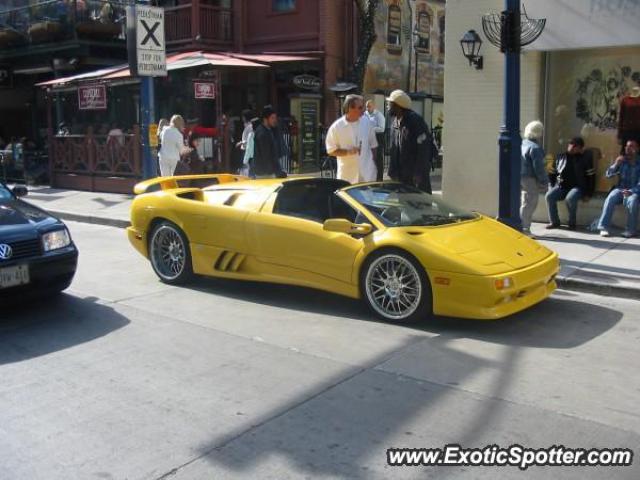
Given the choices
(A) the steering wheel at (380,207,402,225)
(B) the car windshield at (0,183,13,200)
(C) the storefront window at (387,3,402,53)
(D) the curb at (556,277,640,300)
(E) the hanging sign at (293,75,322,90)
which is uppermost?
(C) the storefront window at (387,3,402,53)

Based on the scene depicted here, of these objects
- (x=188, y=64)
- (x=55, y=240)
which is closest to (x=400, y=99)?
(x=55, y=240)

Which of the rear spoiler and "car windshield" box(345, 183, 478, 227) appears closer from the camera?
"car windshield" box(345, 183, 478, 227)

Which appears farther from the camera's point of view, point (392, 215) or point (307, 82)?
point (307, 82)

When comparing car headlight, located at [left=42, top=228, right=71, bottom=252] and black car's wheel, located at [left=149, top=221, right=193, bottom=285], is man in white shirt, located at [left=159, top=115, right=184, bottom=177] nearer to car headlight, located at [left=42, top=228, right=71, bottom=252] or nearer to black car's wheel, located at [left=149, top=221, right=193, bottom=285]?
black car's wheel, located at [left=149, top=221, right=193, bottom=285]

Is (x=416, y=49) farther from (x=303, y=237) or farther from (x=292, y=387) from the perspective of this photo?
(x=292, y=387)

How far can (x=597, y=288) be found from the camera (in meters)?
7.41

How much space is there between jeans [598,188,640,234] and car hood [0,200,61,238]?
7.29m

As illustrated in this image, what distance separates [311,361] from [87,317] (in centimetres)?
241

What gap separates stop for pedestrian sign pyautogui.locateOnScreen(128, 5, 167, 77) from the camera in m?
12.6

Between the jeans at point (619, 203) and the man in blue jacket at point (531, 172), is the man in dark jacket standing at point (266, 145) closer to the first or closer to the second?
the man in blue jacket at point (531, 172)

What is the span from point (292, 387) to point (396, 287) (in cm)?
173

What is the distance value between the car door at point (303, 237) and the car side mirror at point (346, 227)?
8 cm

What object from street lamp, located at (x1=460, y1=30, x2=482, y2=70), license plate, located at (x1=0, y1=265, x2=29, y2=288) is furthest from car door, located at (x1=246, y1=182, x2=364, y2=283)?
street lamp, located at (x1=460, y1=30, x2=482, y2=70)

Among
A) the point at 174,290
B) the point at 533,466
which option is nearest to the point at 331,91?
the point at 174,290
